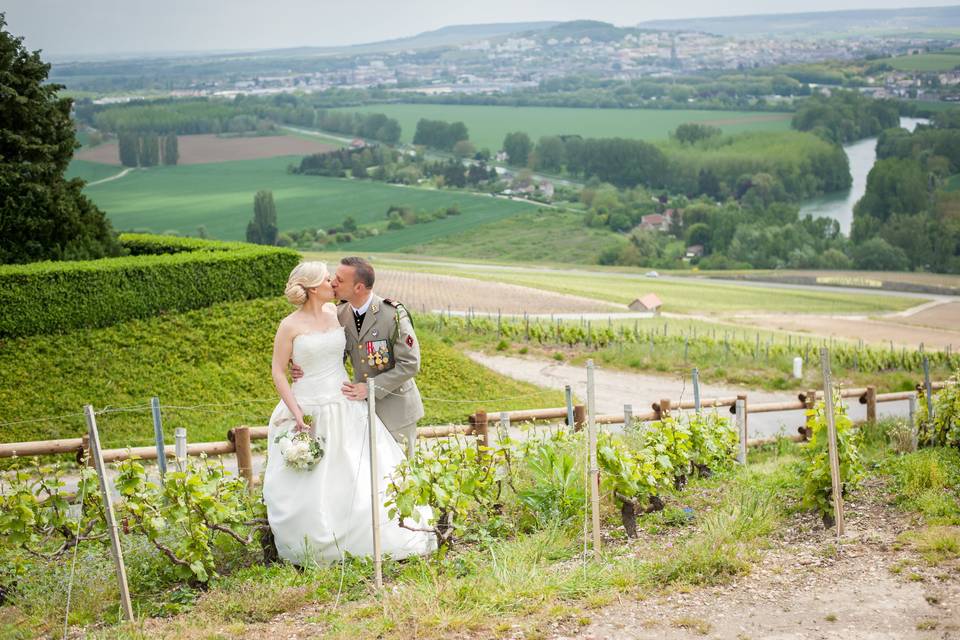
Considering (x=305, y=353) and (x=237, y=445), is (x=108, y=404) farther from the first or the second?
(x=305, y=353)

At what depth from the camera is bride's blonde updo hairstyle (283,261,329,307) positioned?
24.6 ft

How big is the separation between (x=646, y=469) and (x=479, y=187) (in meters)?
102

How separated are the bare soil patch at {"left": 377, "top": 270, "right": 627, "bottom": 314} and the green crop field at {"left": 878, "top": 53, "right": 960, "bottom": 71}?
3463 inches

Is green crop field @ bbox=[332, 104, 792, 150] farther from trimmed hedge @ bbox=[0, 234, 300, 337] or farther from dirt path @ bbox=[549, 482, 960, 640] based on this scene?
dirt path @ bbox=[549, 482, 960, 640]

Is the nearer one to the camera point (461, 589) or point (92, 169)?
point (461, 589)

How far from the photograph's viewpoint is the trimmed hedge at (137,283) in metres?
16.4

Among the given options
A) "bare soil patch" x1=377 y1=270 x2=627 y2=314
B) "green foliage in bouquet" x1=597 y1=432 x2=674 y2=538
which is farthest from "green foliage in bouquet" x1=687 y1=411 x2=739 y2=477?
"bare soil patch" x1=377 y1=270 x2=627 y2=314

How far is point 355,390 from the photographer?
768 cm

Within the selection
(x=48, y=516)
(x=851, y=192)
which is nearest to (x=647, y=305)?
(x=48, y=516)

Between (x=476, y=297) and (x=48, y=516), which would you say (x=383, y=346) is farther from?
(x=476, y=297)

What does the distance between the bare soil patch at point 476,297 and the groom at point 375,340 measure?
28518 millimetres

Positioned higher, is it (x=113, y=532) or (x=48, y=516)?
(x=113, y=532)

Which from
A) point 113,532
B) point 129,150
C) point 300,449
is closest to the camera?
point 113,532

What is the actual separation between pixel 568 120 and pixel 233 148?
2059 inches
